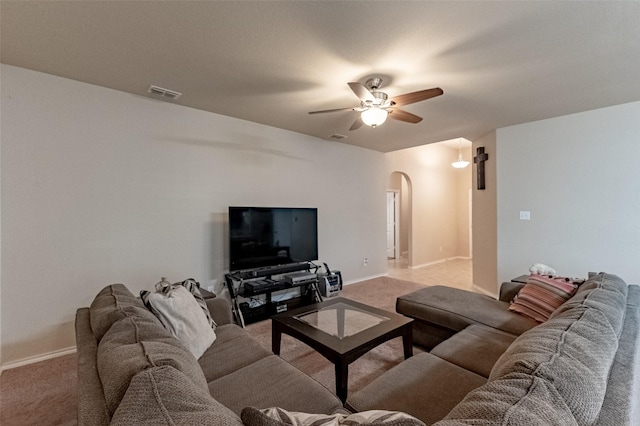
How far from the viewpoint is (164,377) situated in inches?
29.5

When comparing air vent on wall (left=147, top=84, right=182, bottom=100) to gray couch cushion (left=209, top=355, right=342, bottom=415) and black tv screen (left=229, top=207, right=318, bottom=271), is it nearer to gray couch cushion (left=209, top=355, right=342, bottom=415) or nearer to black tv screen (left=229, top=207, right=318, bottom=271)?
black tv screen (left=229, top=207, right=318, bottom=271)

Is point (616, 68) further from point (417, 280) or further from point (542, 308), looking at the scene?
point (417, 280)

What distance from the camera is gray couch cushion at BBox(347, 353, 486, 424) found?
1276mm

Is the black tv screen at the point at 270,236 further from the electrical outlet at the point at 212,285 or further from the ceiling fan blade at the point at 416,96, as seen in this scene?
the ceiling fan blade at the point at 416,96

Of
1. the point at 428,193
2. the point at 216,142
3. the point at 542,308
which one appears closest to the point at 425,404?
the point at 542,308

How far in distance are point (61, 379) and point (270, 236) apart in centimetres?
224

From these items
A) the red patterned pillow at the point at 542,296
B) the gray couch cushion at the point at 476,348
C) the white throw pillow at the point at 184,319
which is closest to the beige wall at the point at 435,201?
the red patterned pillow at the point at 542,296

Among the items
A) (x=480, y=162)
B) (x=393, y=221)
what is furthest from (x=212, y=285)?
(x=393, y=221)

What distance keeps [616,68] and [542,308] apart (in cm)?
217

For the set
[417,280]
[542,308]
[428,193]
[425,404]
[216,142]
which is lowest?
[417,280]

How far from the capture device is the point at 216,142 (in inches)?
139

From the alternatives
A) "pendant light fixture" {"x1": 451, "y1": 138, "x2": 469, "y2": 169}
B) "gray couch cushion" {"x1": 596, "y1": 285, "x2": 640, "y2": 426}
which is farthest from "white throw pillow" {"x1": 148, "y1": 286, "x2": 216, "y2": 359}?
"pendant light fixture" {"x1": 451, "y1": 138, "x2": 469, "y2": 169}

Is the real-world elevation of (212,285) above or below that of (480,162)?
below

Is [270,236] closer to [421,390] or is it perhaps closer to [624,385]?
[421,390]
